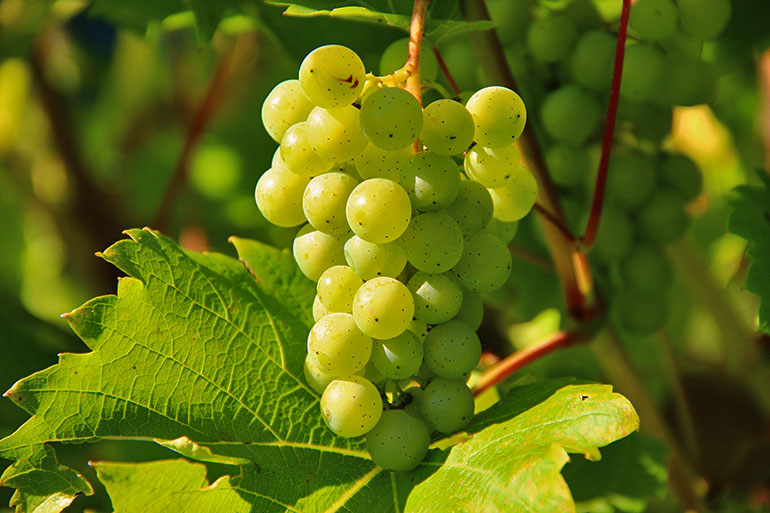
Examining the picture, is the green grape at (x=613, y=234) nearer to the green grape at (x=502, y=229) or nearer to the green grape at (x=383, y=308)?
the green grape at (x=502, y=229)

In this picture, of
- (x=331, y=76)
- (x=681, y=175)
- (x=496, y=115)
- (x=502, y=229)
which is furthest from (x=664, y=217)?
(x=331, y=76)

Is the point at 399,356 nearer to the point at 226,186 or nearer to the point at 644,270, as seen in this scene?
the point at 644,270

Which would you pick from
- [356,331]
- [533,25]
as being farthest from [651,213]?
[356,331]

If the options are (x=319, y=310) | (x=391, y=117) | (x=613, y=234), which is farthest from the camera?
(x=613, y=234)

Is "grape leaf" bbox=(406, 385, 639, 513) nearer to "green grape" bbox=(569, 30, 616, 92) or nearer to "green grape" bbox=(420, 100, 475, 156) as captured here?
"green grape" bbox=(420, 100, 475, 156)

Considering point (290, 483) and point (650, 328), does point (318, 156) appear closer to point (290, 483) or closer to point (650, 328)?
point (290, 483)

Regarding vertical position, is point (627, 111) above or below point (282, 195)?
below

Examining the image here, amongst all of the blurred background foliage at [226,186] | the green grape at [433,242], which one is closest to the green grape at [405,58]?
the blurred background foliage at [226,186]
